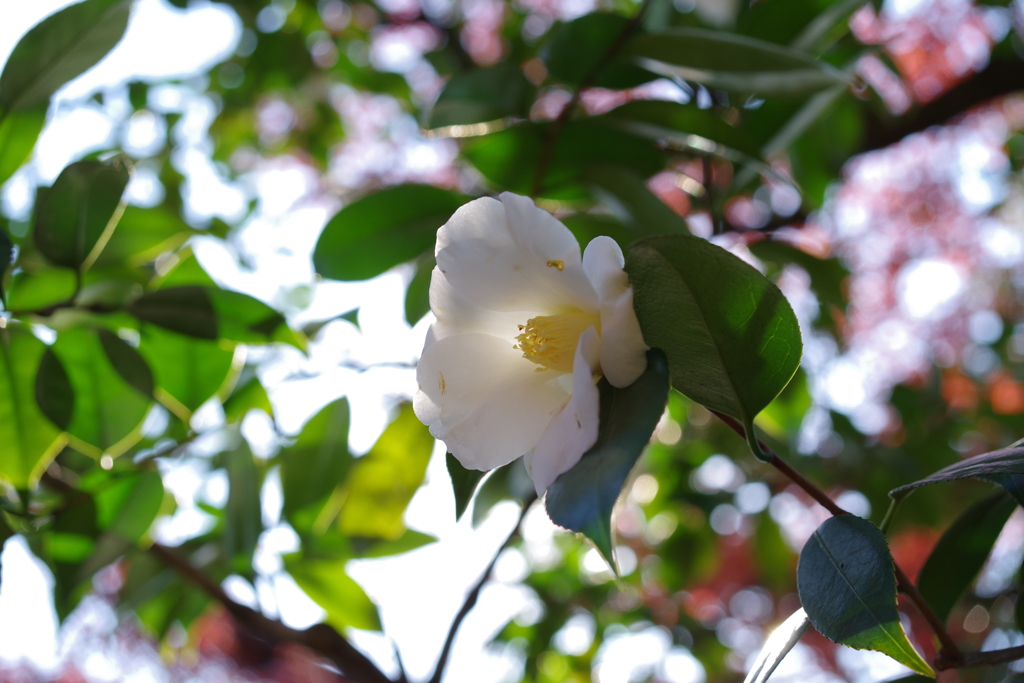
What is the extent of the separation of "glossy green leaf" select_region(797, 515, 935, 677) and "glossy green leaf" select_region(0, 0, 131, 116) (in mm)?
654

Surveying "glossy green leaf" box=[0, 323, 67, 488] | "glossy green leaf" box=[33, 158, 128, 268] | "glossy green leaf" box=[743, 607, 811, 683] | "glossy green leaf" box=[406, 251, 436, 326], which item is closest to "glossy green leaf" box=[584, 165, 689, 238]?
"glossy green leaf" box=[406, 251, 436, 326]

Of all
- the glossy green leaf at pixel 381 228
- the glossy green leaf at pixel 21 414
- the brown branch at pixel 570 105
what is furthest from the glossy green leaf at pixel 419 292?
the glossy green leaf at pixel 21 414

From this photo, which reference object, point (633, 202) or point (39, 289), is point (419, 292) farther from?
Result: point (39, 289)

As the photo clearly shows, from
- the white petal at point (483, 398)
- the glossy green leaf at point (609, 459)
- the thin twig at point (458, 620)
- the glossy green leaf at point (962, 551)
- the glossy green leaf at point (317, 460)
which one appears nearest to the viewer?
the glossy green leaf at point (609, 459)

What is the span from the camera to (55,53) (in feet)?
1.87

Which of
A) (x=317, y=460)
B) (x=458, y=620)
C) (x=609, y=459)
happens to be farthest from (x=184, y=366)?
(x=609, y=459)

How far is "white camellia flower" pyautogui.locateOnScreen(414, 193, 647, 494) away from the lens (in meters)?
0.32

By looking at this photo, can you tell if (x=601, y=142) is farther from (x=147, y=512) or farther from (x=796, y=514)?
(x=796, y=514)

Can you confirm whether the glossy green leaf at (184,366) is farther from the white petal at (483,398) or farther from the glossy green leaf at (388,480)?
the white petal at (483,398)

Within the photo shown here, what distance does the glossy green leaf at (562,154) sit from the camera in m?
0.65

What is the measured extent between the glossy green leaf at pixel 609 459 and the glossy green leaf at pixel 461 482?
0.09 m

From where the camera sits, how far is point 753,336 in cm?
33

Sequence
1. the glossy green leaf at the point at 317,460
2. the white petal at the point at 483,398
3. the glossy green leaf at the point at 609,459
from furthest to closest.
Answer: the glossy green leaf at the point at 317,460, the white petal at the point at 483,398, the glossy green leaf at the point at 609,459

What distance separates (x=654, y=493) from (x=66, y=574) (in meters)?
1.17
